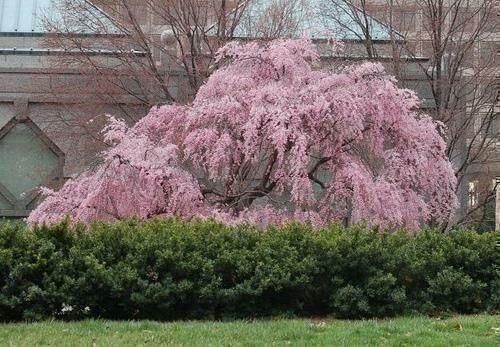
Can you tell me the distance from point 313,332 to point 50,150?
22.3m

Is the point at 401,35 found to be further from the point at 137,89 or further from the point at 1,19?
the point at 1,19

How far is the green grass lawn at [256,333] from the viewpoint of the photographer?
7.43 m

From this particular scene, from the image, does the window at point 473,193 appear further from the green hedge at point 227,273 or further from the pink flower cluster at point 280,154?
the green hedge at point 227,273

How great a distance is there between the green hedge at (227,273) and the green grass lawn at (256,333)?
658 millimetres

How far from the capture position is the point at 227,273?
9898 millimetres

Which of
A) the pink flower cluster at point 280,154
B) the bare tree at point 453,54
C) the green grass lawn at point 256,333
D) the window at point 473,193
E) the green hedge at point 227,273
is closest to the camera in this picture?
the green grass lawn at point 256,333

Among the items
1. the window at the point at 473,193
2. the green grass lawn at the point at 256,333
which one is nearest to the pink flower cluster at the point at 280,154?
the green grass lawn at the point at 256,333

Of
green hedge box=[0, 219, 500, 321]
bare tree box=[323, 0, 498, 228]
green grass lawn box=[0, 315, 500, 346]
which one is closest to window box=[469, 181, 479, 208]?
bare tree box=[323, 0, 498, 228]

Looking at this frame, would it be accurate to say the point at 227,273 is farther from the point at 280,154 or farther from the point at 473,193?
the point at 473,193

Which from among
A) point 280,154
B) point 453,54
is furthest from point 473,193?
point 280,154

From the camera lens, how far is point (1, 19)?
33812 mm

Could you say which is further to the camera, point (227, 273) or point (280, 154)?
point (280, 154)

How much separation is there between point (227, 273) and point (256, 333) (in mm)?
1983

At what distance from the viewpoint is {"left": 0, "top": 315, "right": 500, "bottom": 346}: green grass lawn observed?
7.43 meters
